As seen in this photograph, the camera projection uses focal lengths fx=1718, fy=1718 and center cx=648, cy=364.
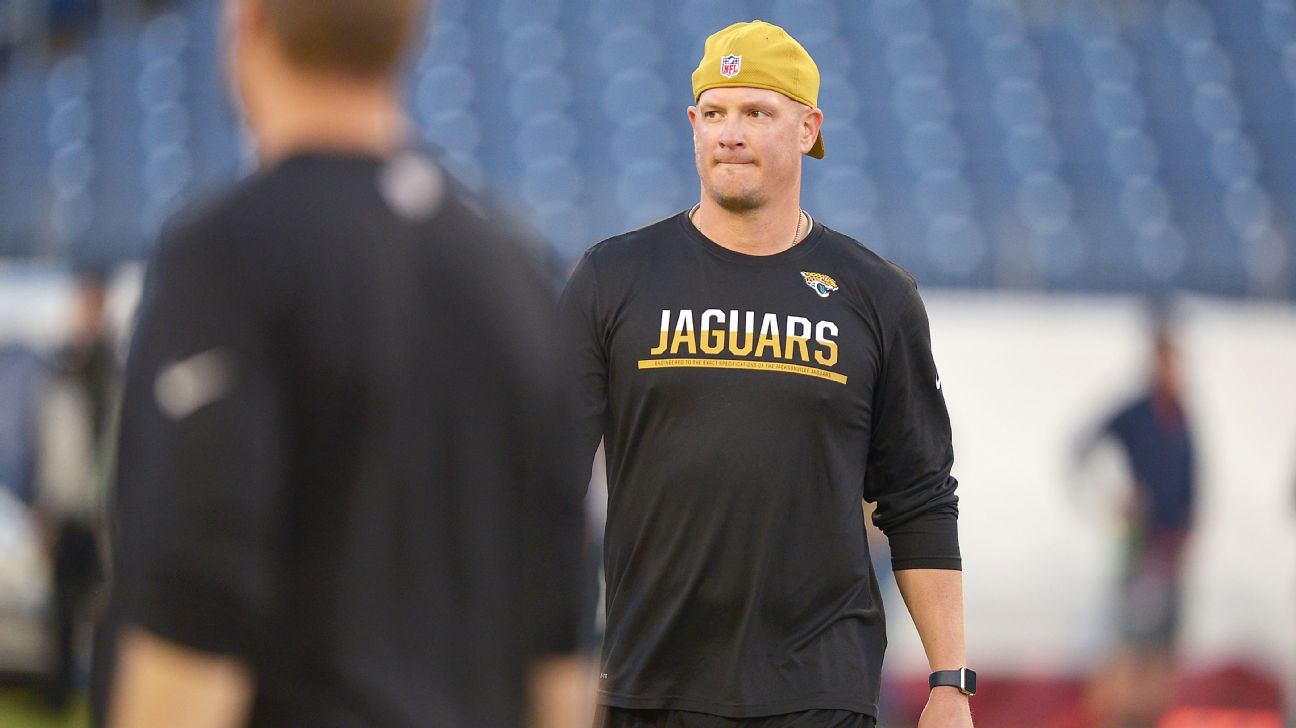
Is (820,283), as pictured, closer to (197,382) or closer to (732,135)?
(732,135)

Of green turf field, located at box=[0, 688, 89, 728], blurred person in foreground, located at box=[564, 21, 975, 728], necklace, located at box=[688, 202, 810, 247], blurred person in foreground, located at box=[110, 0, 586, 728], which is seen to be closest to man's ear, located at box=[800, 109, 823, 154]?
blurred person in foreground, located at box=[564, 21, 975, 728]

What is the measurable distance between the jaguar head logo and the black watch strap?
902 millimetres

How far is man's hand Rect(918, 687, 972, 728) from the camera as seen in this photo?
3.86m

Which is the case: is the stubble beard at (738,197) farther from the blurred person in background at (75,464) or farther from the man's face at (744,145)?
the blurred person in background at (75,464)

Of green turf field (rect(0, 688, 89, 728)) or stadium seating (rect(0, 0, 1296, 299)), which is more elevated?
stadium seating (rect(0, 0, 1296, 299))

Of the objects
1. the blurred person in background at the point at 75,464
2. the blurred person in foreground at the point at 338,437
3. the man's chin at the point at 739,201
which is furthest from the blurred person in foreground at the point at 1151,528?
the blurred person in foreground at the point at 338,437

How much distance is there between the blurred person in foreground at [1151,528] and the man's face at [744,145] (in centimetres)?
705

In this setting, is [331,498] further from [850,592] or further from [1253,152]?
[1253,152]

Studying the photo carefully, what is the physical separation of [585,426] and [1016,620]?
288 inches

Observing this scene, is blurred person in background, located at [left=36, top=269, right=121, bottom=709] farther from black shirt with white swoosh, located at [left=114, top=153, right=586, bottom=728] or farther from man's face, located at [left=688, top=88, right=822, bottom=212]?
black shirt with white swoosh, located at [left=114, top=153, right=586, bottom=728]

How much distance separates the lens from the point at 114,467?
5.67 ft

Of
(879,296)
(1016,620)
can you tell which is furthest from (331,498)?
(1016,620)

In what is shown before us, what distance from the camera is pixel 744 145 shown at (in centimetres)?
397

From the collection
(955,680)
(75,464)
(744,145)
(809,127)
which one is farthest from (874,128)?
(955,680)
